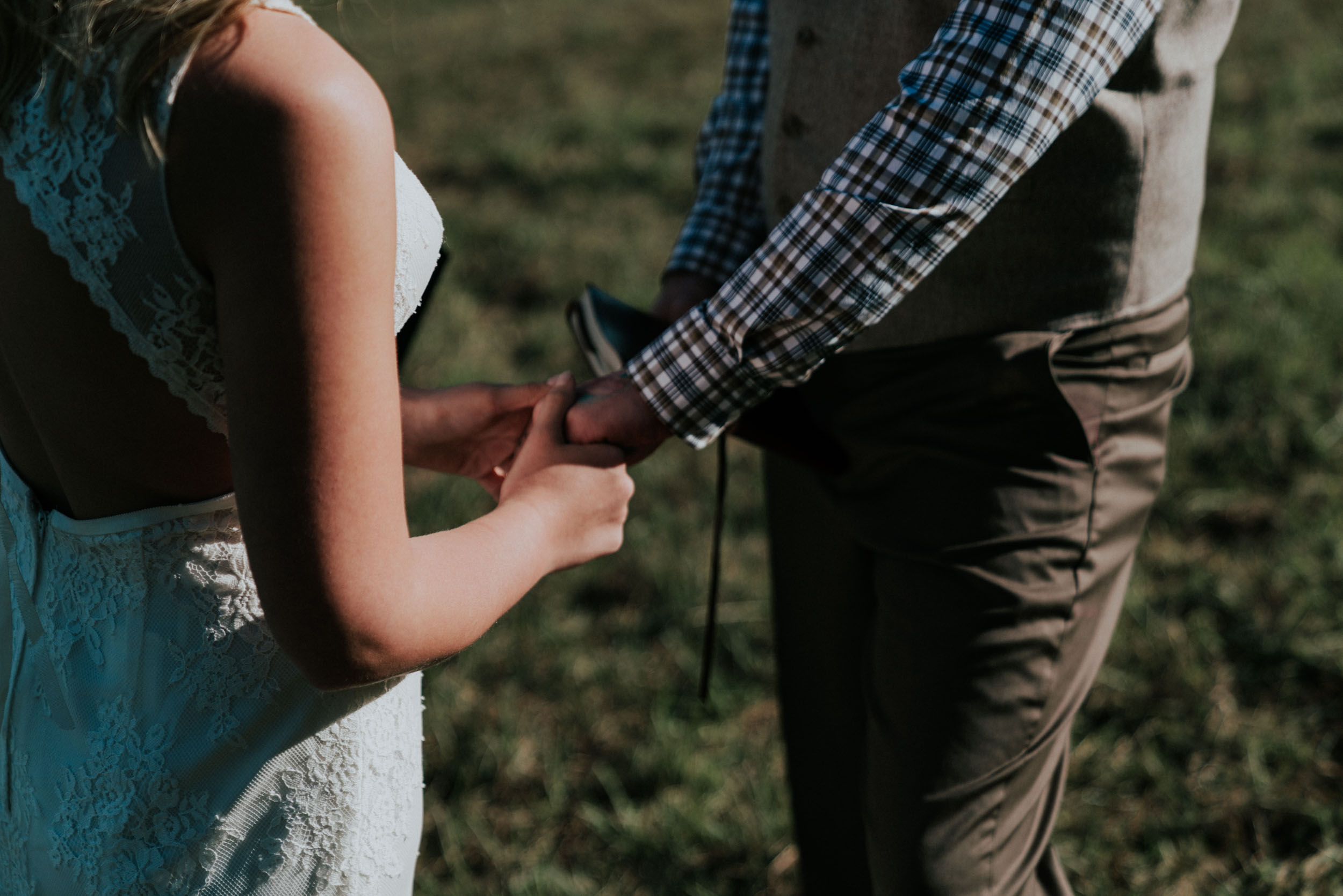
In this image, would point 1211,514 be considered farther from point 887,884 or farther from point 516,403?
point 516,403

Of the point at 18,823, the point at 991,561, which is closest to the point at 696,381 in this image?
the point at 991,561

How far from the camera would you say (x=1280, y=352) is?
386cm

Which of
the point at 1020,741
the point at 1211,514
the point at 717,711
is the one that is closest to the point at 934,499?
the point at 1020,741

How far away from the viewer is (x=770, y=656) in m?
3.05

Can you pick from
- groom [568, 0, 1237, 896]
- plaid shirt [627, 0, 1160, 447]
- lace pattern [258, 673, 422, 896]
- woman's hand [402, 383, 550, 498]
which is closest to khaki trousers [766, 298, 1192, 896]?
groom [568, 0, 1237, 896]

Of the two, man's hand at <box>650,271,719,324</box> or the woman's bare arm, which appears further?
man's hand at <box>650,271,719,324</box>

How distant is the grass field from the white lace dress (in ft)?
1.86

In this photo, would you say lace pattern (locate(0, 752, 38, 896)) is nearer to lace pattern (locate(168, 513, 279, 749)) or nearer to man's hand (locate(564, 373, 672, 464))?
lace pattern (locate(168, 513, 279, 749))

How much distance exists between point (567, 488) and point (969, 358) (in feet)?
1.93

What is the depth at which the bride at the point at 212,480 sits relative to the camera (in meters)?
0.92

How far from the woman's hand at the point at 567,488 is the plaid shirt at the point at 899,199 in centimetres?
13

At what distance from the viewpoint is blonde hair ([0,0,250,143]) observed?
0.93 meters

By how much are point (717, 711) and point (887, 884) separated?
127cm

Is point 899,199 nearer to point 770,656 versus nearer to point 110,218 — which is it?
point 110,218
